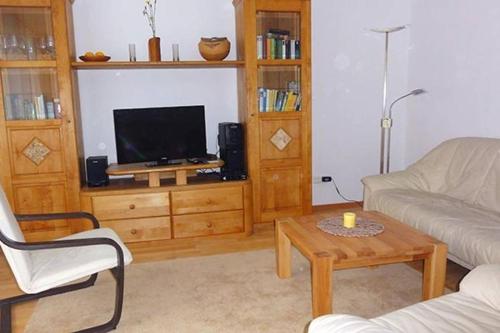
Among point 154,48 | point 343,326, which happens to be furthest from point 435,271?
point 154,48

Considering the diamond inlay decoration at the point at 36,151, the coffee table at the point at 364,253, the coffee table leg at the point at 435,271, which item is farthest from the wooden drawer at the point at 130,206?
the coffee table leg at the point at 435,271

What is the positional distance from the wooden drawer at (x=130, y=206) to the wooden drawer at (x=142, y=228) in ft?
0.14

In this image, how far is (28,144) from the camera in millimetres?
3396

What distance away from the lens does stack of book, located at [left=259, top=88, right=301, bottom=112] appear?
380 cm

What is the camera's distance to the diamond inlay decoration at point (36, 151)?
340cm

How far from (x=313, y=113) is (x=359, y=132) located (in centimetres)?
55

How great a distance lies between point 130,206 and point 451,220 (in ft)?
7.74

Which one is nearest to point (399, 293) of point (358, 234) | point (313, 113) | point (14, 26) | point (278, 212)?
point (358, 234)

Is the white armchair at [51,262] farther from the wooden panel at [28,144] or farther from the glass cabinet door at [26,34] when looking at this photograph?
the glass cabinet door at [26,34]

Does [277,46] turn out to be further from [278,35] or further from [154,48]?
[154,48]

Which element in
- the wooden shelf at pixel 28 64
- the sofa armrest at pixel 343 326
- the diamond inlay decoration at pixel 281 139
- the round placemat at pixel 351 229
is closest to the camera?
the sofa armrest at pixel 343 326

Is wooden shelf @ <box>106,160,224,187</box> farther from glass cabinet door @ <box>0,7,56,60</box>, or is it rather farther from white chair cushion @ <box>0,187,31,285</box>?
white chair cushion @ <box>0,187,31,285</box>

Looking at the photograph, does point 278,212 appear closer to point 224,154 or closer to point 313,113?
point 224,154

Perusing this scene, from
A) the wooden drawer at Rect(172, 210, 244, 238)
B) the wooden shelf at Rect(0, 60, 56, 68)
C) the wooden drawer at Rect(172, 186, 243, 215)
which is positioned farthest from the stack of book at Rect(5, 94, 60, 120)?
the wooden drawer at Rect(172, 210, 244, 238)
